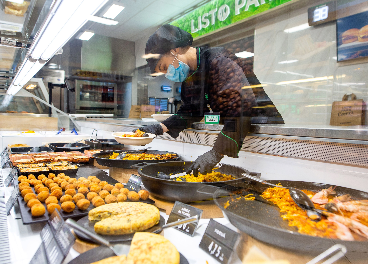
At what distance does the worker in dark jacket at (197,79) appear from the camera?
1.54 m

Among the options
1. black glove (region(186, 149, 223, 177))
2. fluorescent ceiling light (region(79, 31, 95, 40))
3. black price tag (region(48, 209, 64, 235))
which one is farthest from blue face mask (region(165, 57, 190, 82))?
fluorescent ceiling light (region(79, 31, 95, 40))

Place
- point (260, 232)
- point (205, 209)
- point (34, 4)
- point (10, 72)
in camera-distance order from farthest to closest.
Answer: point (10, 72) < point (34, 4) < point (205, 209) < point (260, 232)

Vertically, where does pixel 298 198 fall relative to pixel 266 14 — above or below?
below

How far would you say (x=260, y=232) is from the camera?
2.09 feet

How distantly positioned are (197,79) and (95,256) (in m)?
1.69

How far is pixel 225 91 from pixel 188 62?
1.76 feet

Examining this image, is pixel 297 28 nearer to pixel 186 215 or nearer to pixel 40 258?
pixel 186 215

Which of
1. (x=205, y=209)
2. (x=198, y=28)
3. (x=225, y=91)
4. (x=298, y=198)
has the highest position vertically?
(x=198, y=28)

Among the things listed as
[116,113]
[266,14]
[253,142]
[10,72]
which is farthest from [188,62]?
[116,113]

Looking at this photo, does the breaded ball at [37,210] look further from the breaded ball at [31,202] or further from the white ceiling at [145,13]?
the white ceiling at [145,13]

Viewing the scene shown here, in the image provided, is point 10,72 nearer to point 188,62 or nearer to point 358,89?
point 188,62

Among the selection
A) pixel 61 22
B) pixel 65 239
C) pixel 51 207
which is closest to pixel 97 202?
pixel 51 207

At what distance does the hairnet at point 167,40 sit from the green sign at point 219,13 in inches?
47.3

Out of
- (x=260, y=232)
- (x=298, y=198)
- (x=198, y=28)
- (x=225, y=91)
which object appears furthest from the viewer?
(x=198, y=28)
